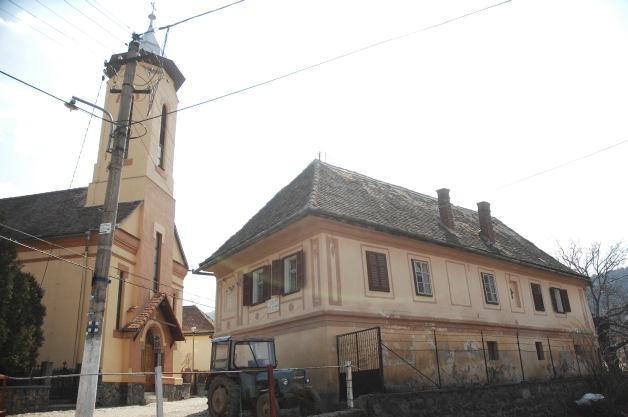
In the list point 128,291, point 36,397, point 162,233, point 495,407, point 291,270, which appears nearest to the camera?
point 495,407

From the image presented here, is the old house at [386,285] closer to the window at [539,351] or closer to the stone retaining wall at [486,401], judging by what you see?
the window at [539,351]

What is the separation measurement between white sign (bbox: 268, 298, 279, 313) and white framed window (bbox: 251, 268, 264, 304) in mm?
1002

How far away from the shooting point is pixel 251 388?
37.7 feet

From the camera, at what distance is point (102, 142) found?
26.3 metres

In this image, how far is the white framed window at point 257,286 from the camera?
17.7 metres

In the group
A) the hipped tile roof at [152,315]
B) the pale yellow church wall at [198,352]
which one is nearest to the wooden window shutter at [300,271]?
the hipped tile roof at [152,315]

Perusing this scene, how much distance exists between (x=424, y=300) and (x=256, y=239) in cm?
648

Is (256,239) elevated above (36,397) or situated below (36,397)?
above

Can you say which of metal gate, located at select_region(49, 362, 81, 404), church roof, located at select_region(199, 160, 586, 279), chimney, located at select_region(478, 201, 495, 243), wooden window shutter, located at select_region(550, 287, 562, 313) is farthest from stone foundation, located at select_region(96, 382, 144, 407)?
wooden window shutter, located at select_region(550, 287, 562, 313)

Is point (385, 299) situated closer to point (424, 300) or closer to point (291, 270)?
point (424, 300)

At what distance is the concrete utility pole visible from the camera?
8656mm

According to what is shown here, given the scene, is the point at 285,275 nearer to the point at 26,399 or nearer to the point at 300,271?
the point at 300,271

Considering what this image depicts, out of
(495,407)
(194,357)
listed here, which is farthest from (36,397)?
(194,357)

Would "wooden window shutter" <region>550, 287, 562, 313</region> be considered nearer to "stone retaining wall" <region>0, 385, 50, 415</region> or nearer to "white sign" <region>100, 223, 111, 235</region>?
"white sign" <region>100, 223, 111, 235</region>
